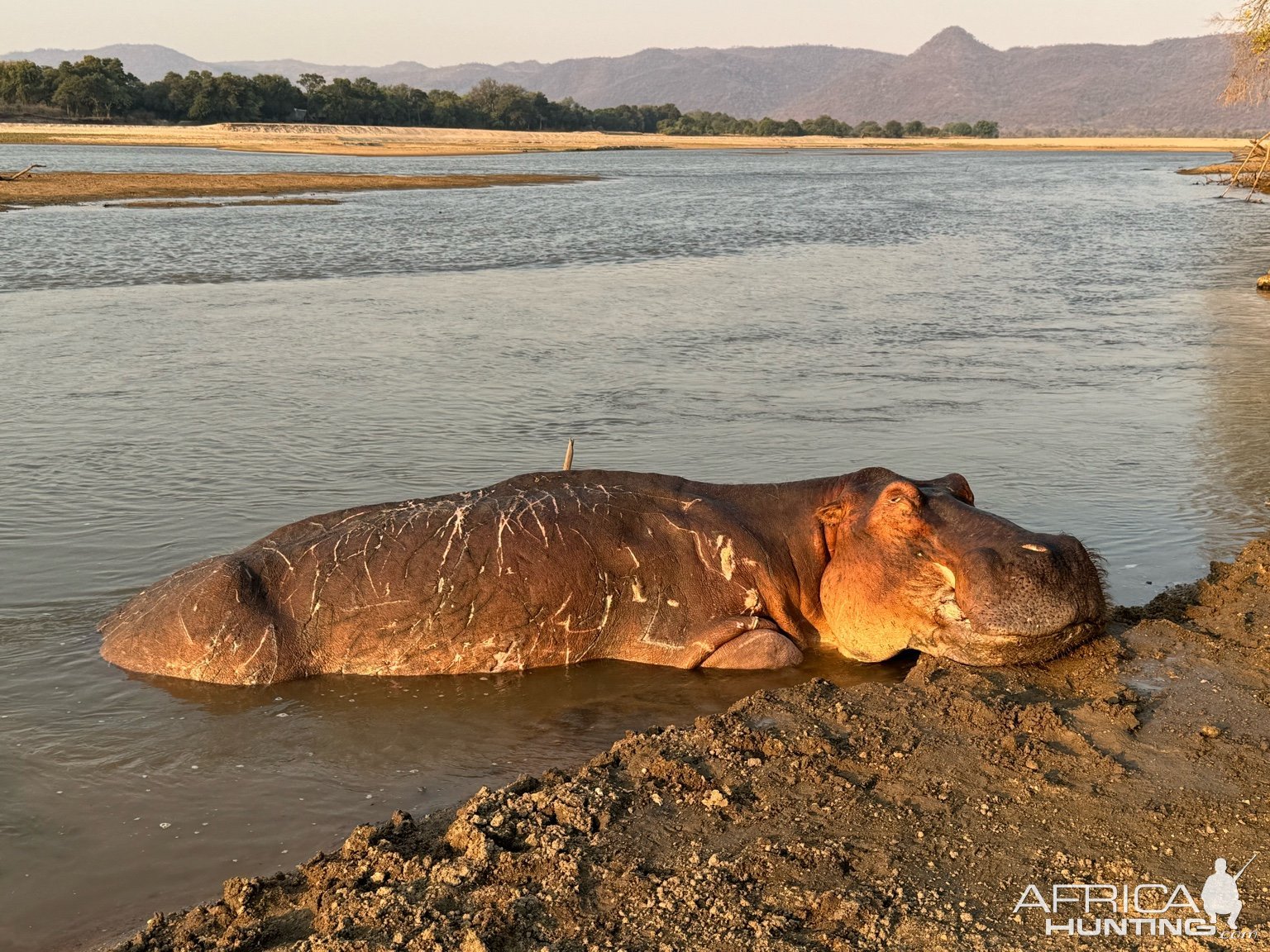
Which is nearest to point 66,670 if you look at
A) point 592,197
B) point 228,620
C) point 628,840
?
point 228,620

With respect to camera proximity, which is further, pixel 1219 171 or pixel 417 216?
pixel 1219 171

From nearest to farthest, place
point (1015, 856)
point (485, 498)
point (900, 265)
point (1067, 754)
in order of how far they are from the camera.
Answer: point (1015, 856)
point (1067, 754)
point (485, 498)
point (900, 265)

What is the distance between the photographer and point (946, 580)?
6.02m

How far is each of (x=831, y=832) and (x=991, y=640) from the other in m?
1.74

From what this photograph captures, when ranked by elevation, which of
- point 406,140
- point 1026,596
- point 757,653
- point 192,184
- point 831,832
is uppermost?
point 406,140

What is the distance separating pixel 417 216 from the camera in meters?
35.2

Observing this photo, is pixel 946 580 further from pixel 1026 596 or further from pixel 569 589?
pixel 569 589

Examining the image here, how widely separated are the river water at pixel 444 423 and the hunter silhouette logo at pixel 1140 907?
7.49 ft

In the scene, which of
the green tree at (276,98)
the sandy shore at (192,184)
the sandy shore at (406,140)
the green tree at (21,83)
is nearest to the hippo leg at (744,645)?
the sandy shore at (192,184)

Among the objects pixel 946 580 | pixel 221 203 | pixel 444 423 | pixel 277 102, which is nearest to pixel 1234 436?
pixel 946 580

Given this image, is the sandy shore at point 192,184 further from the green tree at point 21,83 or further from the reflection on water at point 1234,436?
the green tree at point 21,83

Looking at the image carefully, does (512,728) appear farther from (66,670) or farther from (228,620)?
(66,670)

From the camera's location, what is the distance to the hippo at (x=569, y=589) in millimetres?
6328

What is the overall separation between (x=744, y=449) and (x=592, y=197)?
35723 mm
